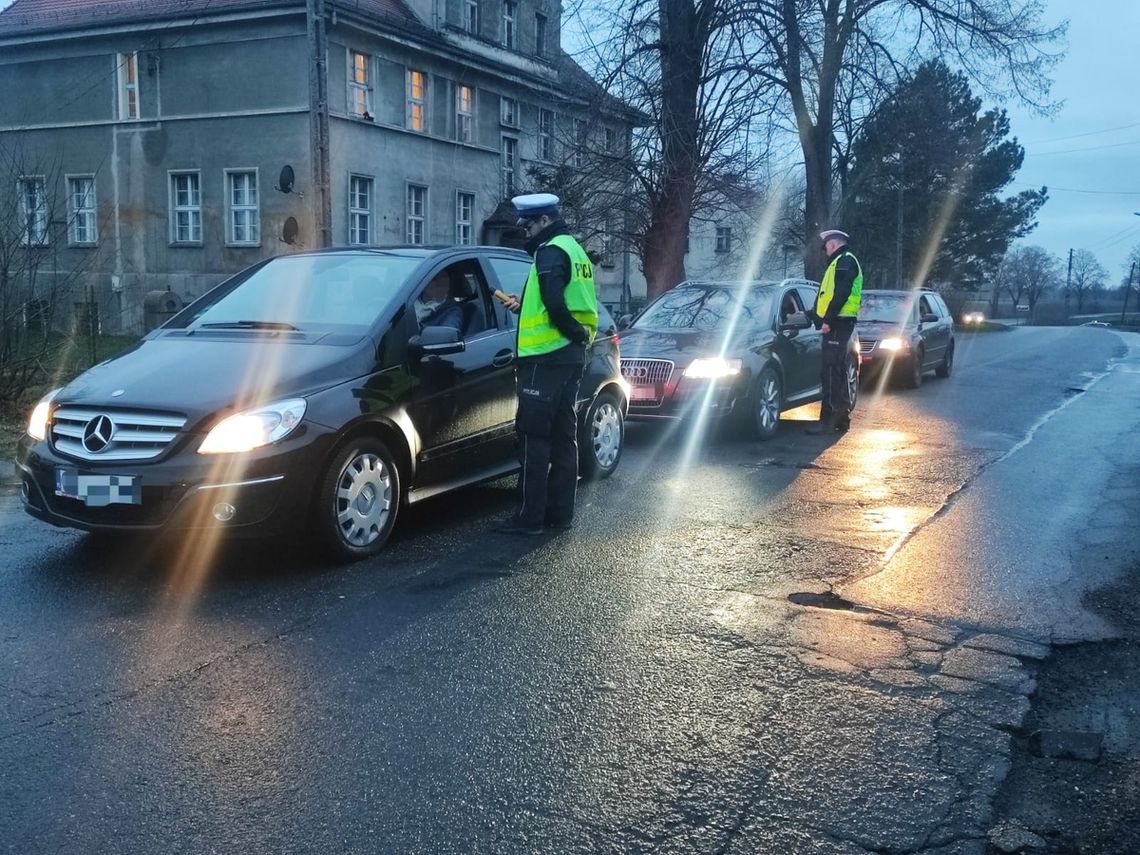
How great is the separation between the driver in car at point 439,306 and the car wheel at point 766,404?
4367 mm

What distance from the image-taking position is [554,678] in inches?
165

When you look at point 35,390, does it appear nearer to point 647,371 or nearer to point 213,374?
point 647,371

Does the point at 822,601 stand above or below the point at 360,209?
below

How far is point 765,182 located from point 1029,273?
353 feet

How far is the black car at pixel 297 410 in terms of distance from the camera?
522cm

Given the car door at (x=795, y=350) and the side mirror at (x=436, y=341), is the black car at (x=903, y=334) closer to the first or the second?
the car door at (x=795, y=350)

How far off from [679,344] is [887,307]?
876cm

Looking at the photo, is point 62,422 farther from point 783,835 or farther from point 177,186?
point 177,186

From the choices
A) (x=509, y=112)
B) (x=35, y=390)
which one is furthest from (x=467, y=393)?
(x=509, y=112)

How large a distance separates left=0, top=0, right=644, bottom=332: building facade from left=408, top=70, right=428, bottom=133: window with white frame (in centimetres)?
4

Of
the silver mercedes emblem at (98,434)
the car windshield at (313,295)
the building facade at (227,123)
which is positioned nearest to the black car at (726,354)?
the car windshield at (313,295)

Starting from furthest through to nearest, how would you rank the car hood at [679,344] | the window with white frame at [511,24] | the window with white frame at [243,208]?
1. the window with white frame at [511,24]
2. the window with white frame at [243,208]
3. the car hood at [679,344]

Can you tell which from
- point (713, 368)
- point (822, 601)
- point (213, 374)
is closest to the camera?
point (822, 601)

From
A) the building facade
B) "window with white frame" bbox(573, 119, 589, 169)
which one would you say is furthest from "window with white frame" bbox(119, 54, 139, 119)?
"window with white frame" bbox(573, 119, 589, 169)
